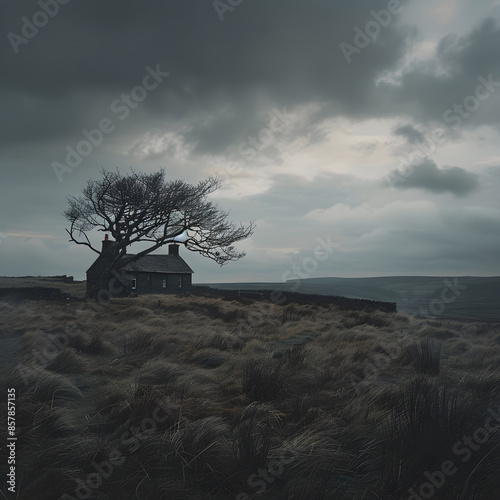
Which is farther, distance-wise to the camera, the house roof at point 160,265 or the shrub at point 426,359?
the house roof at point 160,265

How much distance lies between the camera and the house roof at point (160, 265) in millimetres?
40562

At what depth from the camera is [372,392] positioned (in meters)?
5.02

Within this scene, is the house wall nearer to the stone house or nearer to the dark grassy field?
the stone house

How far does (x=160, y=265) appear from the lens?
141 ft

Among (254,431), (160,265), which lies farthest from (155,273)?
(254,431)

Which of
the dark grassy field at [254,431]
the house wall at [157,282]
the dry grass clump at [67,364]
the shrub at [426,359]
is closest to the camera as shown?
the dark grassy field at [254,431]

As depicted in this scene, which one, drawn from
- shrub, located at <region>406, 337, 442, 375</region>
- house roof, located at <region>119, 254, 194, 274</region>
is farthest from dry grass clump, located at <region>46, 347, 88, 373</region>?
house roof, located at <region>119, 254, 194, 274</region>

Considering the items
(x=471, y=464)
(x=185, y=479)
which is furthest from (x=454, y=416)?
(x=185, y=479)

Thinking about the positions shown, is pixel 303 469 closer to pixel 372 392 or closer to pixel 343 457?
pixel 343 457

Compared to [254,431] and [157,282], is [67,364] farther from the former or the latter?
[157,282]

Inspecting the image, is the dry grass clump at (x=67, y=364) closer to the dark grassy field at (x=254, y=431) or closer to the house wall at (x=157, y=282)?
the dark grassy field at (x=254, y=431)

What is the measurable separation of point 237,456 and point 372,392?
7.51ft

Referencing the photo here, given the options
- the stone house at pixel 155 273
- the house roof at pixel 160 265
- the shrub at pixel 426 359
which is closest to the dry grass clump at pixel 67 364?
the shrub at pixel 426 359

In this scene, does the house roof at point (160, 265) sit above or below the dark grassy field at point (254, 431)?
above
